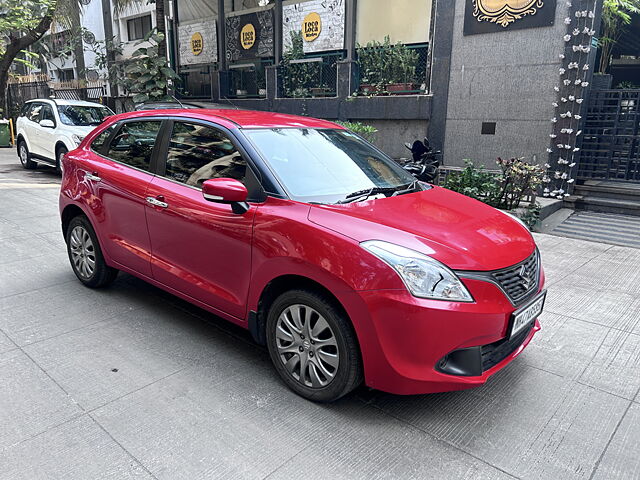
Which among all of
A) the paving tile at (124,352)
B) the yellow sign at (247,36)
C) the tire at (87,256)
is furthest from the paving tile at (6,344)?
the yellow sign at (247,36)

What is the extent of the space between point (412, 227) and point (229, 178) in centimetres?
131

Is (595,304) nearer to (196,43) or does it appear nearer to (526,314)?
(526,314)

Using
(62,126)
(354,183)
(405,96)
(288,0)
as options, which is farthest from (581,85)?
(62,126)

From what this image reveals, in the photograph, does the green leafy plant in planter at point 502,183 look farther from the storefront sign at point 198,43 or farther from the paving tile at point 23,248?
the storefront sign at point 198,43

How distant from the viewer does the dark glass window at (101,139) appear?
4609 mm

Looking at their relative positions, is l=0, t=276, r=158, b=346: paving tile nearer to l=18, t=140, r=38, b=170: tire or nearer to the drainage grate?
the drainage grate

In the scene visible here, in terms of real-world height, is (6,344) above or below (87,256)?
below

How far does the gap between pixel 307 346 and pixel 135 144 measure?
2.47 metres

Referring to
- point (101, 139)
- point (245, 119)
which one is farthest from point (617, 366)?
point (101, 139)

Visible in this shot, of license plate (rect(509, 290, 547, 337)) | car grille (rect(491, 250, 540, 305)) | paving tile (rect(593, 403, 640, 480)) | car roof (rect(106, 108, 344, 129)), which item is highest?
car roof (rect(106, 108, 344, 129))

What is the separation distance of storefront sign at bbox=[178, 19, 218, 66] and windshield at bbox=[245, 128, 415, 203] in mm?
15075

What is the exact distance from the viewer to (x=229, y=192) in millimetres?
3123

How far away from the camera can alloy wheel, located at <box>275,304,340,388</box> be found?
288 centimetres

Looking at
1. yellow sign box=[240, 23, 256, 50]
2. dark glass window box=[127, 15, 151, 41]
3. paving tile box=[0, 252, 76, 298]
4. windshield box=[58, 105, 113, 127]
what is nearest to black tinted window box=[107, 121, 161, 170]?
paving tile box=[0, 252, 76, 298]
